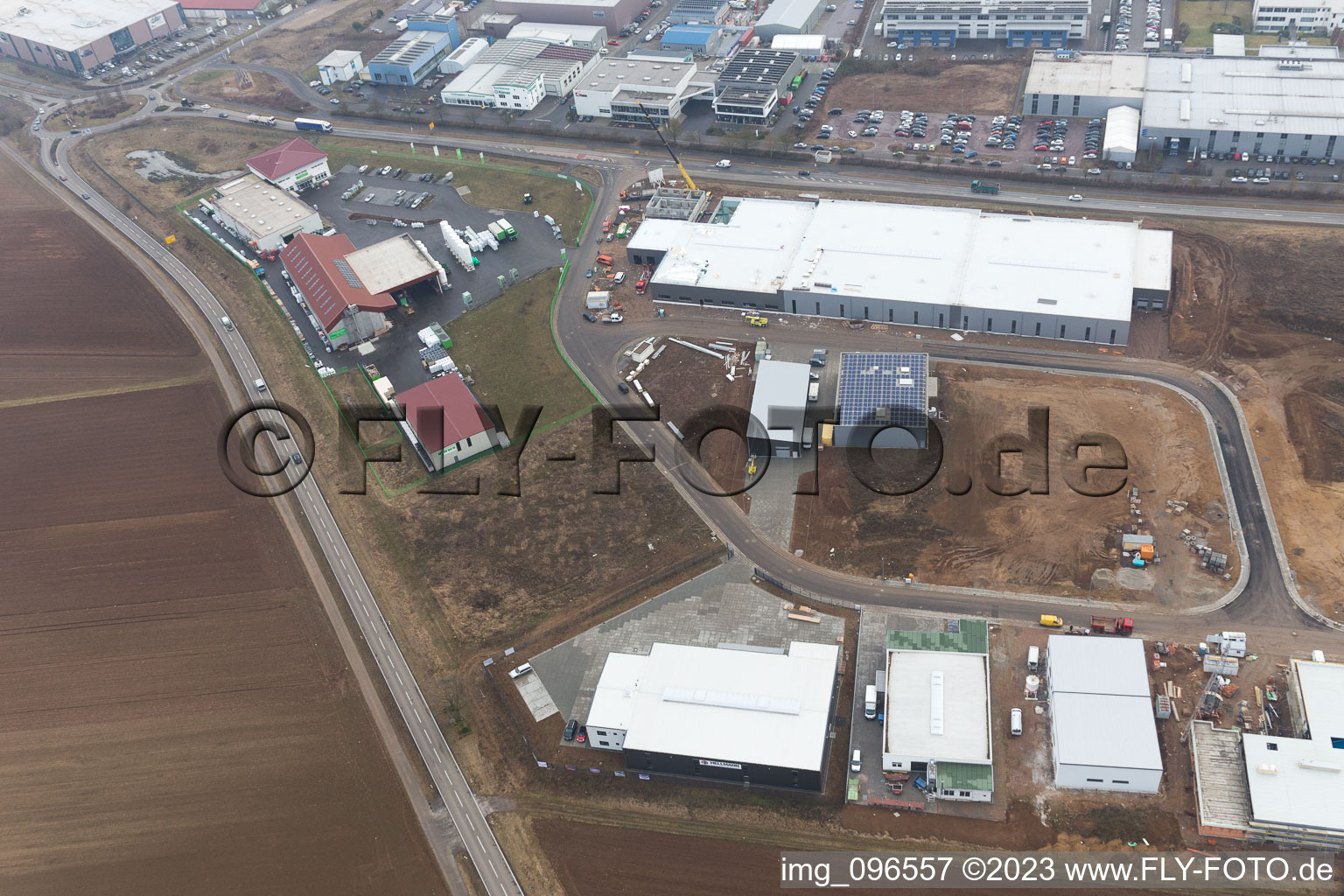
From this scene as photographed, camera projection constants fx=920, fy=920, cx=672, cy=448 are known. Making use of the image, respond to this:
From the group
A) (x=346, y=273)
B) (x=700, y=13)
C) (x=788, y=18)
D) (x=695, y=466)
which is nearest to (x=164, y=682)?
(x=695, y=466)

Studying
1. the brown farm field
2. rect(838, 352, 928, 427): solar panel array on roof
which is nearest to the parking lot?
the brown farm field

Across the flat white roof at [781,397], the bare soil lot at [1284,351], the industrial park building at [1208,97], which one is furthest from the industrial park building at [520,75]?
the bare soil lot at [1284,351]

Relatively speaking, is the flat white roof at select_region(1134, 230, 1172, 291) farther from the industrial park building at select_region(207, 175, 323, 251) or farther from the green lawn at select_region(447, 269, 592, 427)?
the industrial park building at select_region(207, 175, 323, 251)

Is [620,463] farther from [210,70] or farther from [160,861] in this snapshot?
[210,70]

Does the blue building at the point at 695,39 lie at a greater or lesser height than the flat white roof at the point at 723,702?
greater

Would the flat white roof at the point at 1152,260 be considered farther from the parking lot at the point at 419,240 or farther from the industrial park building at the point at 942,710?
the parking lot at the point at 419,240

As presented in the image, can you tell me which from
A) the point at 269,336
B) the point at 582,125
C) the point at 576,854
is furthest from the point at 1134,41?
the point at 576,854

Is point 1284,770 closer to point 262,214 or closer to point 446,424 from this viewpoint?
point 446,424
